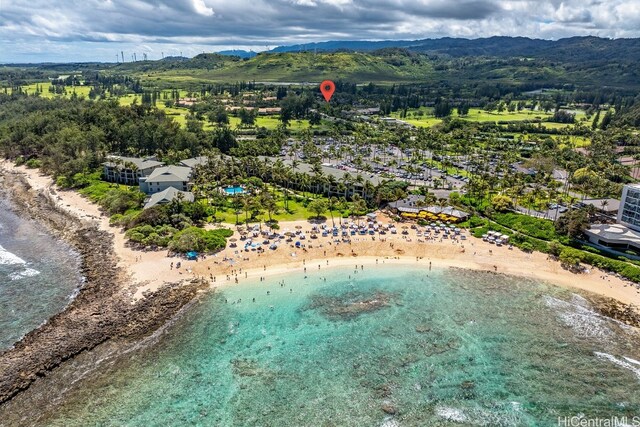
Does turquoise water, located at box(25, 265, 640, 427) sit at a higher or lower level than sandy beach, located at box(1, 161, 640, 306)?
lower

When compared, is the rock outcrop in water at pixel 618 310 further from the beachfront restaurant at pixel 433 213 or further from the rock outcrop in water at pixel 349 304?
the beachfront restaurant at pixel 433 213

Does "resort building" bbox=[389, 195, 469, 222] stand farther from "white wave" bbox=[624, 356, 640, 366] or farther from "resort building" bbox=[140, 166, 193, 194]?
"resort building" bbox=[140, 166, 193, 194]

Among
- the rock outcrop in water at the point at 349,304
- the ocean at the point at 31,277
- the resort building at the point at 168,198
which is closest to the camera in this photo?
the ocean at the point at 31,277

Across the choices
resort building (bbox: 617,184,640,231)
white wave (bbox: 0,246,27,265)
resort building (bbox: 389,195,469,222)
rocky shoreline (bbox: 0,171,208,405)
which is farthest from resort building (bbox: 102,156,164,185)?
resort building (bbox: 617,184,640,231)

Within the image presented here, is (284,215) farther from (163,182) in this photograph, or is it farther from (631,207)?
(631,207)

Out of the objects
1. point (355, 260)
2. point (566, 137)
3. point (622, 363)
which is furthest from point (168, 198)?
point (566, 137)

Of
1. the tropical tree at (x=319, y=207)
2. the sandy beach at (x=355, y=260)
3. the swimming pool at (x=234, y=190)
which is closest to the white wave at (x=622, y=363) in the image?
the sandy beach at (x=355, y=260)

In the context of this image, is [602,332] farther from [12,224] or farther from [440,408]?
[12,224]
